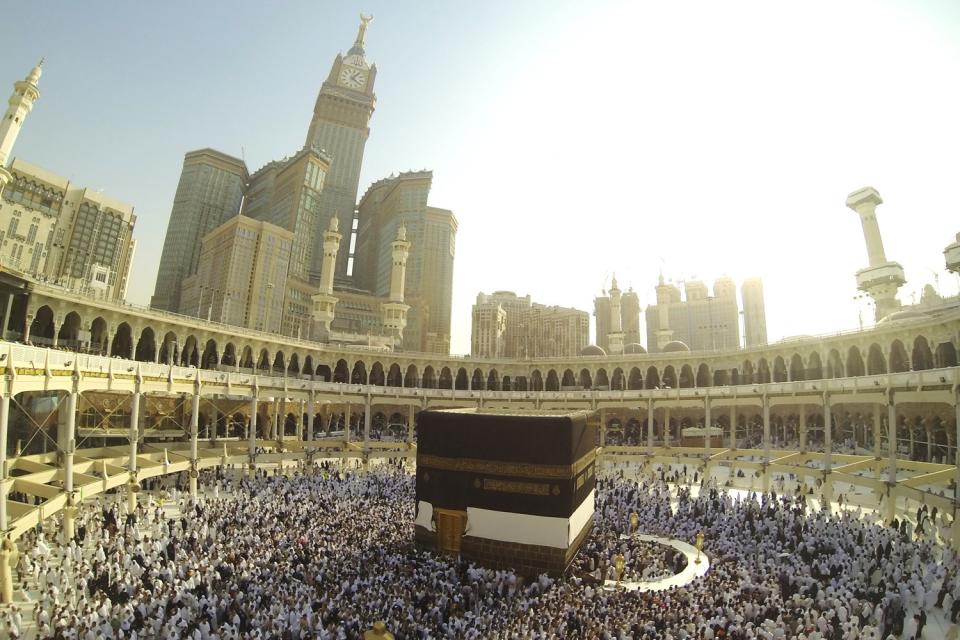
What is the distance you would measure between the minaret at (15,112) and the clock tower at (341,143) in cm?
6542

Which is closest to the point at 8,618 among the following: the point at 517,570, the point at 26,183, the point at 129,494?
the point at 129,494

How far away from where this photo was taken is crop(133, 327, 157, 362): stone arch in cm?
2962

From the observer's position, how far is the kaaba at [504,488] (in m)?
13.9

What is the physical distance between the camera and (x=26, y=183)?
5553 centimetres

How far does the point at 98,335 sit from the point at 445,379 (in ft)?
83.7

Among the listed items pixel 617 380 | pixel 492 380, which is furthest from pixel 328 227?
pixel 617 380

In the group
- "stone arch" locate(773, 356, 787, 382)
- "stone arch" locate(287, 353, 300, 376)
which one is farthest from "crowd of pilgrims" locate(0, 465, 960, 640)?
"stone arch" locate(287, 353, 300, 376)

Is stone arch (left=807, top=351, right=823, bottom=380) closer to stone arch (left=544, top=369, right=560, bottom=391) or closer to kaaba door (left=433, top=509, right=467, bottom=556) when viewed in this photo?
stone arch (left=544, top=369, right=560, bottom=391)

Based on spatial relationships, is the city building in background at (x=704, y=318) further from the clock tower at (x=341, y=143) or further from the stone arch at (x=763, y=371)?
the clock tower at (x=341, y=143)

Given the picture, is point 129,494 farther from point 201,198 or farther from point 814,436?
point 201,198

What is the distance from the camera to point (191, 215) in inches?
3393

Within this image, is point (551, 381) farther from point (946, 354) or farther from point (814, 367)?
Result: point (946, 354)

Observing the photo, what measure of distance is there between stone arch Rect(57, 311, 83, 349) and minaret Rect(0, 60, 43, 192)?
7066mm

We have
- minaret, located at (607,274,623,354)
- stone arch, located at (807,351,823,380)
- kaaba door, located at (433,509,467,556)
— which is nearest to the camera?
kaaba door, located at (433,509,467,556)
